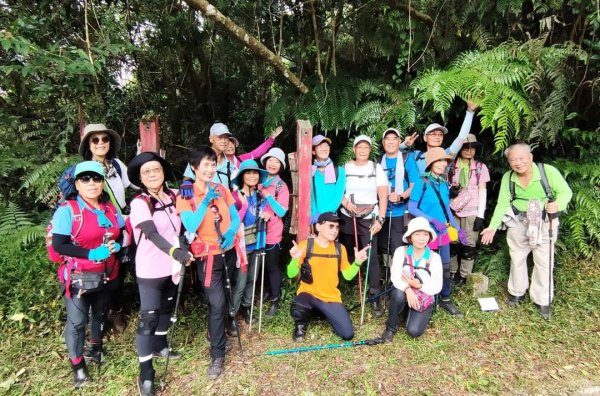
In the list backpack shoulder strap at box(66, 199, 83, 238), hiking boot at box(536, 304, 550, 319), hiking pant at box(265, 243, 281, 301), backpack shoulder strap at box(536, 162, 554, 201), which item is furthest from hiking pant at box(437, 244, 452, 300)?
backpack shoulder strap at box(66, 199, 83, 238)

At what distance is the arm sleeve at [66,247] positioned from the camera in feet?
10.3

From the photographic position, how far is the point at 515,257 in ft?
15.4

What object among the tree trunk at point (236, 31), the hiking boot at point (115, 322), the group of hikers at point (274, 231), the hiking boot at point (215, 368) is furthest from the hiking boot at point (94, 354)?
the tree trunk at point (236, 31)

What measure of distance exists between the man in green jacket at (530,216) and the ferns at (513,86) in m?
0.38

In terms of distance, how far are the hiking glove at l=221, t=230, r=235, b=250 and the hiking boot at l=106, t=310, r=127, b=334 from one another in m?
1.92

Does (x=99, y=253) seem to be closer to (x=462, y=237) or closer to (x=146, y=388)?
(x=146, y=388)

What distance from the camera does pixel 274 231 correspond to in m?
4.65

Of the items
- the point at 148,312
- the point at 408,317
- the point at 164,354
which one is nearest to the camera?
the point at 148,312

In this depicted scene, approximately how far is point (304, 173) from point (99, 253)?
2.45 m

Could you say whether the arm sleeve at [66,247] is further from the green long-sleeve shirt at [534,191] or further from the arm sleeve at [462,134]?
the green long-sleeve shirt at [534,191]

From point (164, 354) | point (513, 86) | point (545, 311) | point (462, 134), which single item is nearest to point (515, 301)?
point (545, 311)

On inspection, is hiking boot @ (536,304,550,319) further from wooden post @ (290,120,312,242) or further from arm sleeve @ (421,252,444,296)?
wooden post @ (290,120,312,242)

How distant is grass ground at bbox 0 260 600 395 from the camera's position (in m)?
3.49

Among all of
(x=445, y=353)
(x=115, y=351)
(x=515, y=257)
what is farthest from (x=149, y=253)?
(x=515, y=257)
